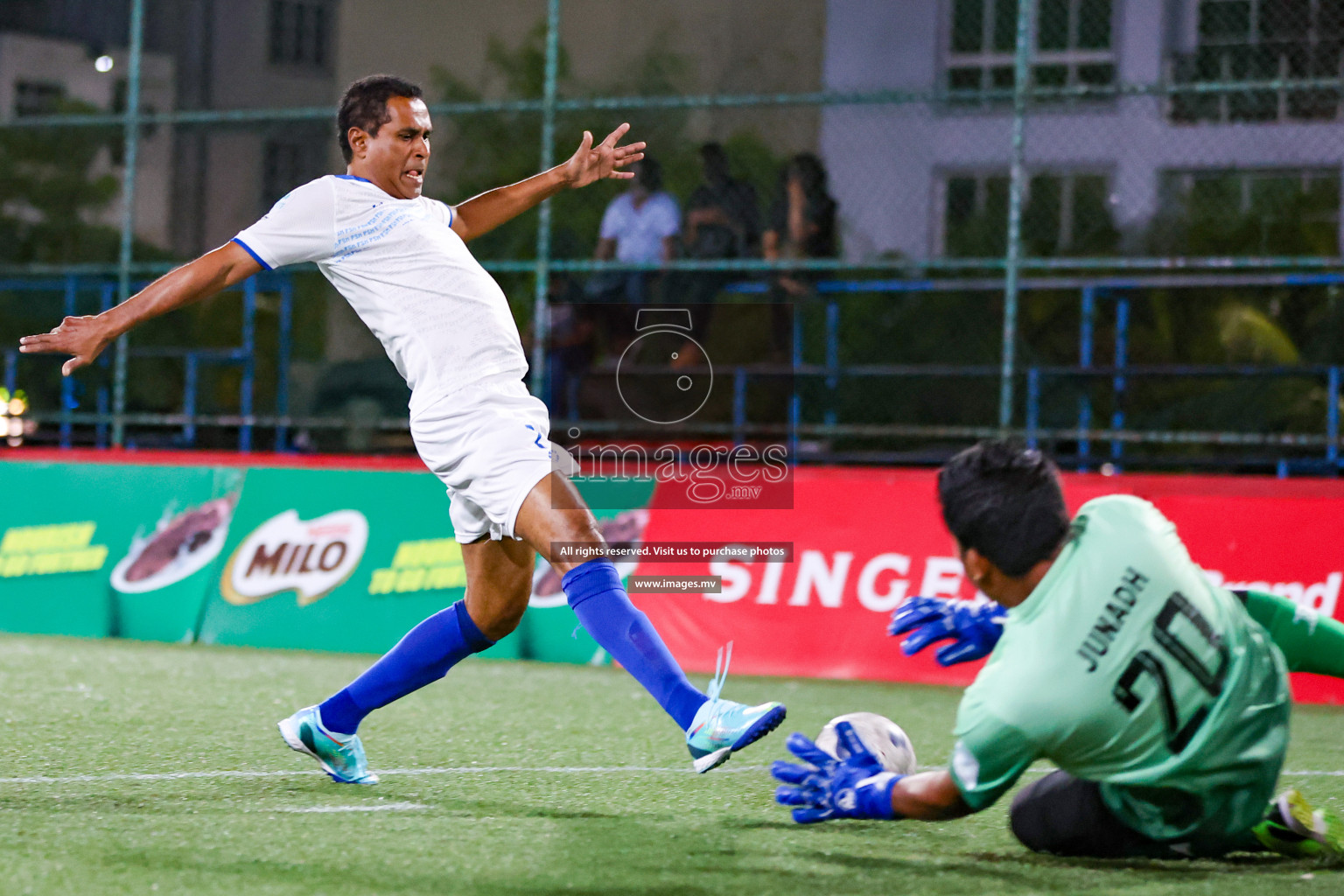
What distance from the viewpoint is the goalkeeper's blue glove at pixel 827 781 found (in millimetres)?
3826

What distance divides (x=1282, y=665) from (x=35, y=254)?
24378mm

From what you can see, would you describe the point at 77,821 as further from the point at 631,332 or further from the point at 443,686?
the point at 631,332

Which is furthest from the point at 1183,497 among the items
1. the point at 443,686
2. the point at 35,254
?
the point at 35,254

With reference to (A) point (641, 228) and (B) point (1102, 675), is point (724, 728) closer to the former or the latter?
(B) point (1102, 675)

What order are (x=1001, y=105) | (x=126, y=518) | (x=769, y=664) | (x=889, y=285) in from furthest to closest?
(x=1001, y=105), (x=889, y=285), (x=126, y=518), (x=769, y=664)

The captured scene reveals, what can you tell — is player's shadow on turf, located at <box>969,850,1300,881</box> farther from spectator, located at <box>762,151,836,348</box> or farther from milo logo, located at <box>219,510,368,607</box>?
spectator, located at <box>762,151,836,348</box>

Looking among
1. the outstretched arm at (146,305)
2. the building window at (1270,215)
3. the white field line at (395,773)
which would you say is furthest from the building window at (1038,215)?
the outstretched arm at (146,305)

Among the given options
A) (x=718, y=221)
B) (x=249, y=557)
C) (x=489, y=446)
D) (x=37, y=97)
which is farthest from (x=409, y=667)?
(x=37, y=97)

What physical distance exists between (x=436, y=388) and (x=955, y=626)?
5.48 feet

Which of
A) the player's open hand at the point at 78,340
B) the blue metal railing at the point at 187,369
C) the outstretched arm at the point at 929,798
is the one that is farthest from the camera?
the blue metal railing at the point at 187,369

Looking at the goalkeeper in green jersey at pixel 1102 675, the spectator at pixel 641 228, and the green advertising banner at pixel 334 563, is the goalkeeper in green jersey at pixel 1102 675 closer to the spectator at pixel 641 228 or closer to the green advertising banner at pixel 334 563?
the green advertising banner at pixel 334 563

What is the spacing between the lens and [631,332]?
13.7 m

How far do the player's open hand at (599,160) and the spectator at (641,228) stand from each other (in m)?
6.28

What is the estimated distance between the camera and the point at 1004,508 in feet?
11.6
